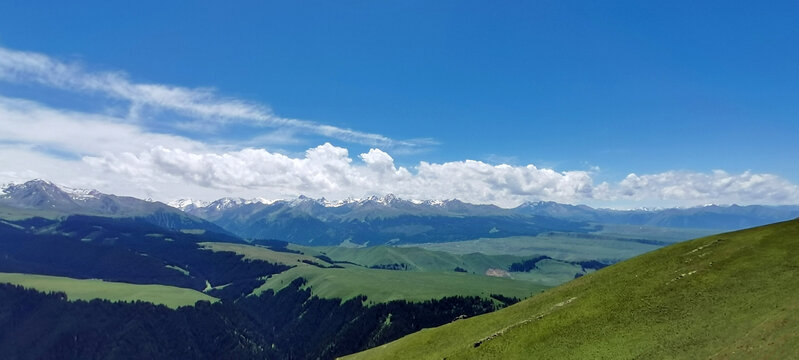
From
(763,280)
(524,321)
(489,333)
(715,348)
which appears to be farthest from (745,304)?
(489,333)

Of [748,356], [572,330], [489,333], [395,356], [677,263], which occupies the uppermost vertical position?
[677,263]

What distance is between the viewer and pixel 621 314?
272 feet

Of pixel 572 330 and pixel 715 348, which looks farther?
pixel 572 330

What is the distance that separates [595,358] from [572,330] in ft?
38.1

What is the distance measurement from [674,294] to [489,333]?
39.5 m

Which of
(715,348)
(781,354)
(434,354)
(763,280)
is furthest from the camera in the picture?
(434,354)

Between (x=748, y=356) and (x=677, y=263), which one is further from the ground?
(x=677, y=263)

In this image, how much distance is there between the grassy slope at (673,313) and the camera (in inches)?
2501

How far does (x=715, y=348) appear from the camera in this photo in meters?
61.7

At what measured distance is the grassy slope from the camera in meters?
63.5

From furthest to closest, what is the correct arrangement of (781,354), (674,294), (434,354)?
(434,354) → (674,294) → (781,354)

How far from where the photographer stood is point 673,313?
Answer: 7688cm

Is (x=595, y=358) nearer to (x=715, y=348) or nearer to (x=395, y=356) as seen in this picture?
(x=715, y=348)

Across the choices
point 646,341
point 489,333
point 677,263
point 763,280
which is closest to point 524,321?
point 489,333
